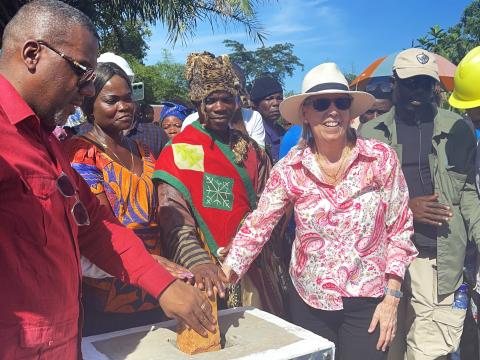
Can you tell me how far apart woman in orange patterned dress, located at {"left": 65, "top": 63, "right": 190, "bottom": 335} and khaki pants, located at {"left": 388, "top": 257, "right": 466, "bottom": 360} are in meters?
1.66

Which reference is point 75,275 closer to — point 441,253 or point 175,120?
point 441,253

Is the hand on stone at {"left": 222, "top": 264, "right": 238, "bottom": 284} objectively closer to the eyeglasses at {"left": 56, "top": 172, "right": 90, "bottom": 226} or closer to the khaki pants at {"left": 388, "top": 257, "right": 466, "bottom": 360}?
the eyeglasses at {"left": 56, "top": 172, "right": 90, "bottom": 226}

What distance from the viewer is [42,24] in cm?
140

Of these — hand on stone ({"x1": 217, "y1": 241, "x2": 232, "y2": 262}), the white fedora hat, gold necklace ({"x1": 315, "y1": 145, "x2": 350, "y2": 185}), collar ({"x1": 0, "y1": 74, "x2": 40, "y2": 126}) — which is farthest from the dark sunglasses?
collar ({"x1": 0, "y1": 74, "x2": 40, "y2": 126})

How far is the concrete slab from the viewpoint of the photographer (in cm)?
178

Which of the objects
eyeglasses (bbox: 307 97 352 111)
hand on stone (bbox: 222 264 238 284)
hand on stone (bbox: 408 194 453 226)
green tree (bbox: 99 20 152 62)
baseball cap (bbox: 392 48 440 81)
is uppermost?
green tree (bbox: 99 20 152 62)

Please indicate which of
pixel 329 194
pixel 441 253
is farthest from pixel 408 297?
pixel 329 194

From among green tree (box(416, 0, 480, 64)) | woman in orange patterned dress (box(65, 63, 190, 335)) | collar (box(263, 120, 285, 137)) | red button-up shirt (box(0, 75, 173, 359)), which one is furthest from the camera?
green tree (box(416, 0, 480, 64))

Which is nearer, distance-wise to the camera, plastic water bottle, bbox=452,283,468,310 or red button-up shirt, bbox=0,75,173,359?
red button-up shirt, bbox=0,75,173,359

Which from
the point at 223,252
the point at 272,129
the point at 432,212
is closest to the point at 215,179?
the point at 223,252

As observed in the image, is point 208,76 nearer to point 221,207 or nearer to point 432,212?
point 221,207

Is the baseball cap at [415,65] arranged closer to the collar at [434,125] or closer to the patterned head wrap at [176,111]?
the collar at [434,125]

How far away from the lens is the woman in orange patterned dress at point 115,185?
7.32 ft

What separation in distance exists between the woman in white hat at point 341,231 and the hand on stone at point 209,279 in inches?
9.5
